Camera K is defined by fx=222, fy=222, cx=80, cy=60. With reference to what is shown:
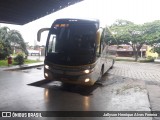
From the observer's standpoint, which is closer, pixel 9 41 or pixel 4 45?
pixel 4 45

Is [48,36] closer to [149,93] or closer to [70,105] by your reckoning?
[70,105]

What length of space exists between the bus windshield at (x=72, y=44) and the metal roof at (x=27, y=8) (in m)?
6.45

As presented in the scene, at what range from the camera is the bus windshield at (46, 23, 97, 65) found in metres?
9.42

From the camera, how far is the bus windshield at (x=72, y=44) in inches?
371

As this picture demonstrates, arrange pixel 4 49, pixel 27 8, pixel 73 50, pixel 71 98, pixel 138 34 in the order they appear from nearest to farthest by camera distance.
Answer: pixel 71 98 < pixel 73 50 < pixel 27 8 < pixel 4 49 < pixel 138 34

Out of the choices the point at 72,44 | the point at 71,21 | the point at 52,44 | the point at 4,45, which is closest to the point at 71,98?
the point at 72,44

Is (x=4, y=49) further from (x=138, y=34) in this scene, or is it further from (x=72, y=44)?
(x=138, y=34)

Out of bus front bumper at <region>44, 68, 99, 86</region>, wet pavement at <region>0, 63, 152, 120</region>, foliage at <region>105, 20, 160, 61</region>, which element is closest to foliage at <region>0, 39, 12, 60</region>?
wet pavement at <region>0, 63, 152, 120</region>

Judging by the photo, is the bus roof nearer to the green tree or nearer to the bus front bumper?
the bus front bumper

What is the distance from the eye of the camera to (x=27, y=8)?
17.1m

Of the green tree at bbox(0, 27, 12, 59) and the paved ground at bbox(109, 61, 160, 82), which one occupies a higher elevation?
the green tree at bbox(0, 27, 12, 59)

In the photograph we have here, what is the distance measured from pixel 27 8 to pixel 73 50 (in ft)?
29.9

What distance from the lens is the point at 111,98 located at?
8820mm

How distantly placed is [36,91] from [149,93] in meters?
4.92
